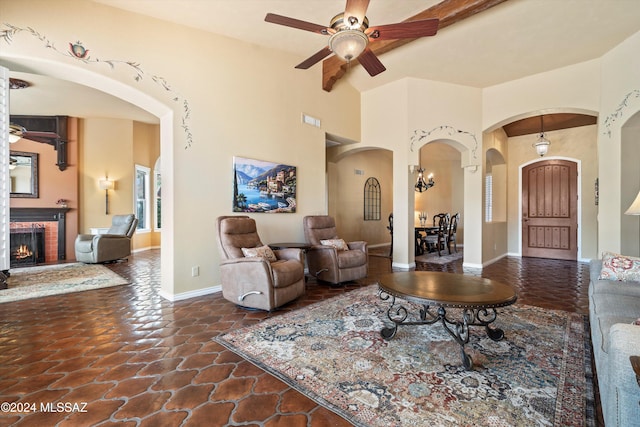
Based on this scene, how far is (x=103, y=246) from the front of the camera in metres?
6.00

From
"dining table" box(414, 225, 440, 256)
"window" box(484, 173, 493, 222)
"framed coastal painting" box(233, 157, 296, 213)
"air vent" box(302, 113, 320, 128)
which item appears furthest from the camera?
"dining table" box(414, 225, 440, 256)

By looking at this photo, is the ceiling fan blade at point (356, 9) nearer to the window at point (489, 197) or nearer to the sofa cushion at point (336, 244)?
the sofa cushion at point (336, 244)

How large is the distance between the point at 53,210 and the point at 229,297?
6.10m

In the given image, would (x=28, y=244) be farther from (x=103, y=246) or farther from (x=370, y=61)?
(x=370, y=61)

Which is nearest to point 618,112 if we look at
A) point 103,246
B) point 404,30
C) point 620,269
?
point 620,269

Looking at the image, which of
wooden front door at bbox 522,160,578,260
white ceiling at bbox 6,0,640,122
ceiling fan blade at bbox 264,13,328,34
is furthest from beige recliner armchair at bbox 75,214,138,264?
wooden front door at bbox 522,160,578,260

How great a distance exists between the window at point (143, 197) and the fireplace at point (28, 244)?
2195mm

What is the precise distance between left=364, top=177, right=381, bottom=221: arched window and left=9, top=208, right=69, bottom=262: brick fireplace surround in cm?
755

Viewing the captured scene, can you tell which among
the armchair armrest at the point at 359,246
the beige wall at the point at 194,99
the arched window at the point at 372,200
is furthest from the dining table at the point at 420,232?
the beige wall at the point at 194,99

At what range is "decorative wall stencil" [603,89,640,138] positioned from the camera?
12.4 feet

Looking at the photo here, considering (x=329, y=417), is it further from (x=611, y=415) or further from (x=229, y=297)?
(x=229, y=297)

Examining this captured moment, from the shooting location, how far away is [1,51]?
2.57 m

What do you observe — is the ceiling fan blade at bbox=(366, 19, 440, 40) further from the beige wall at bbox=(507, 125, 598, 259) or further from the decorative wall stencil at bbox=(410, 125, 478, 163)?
the beige wall at bbox=(507, 125, 598, 259)

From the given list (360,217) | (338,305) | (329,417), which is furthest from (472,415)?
(360,217)
